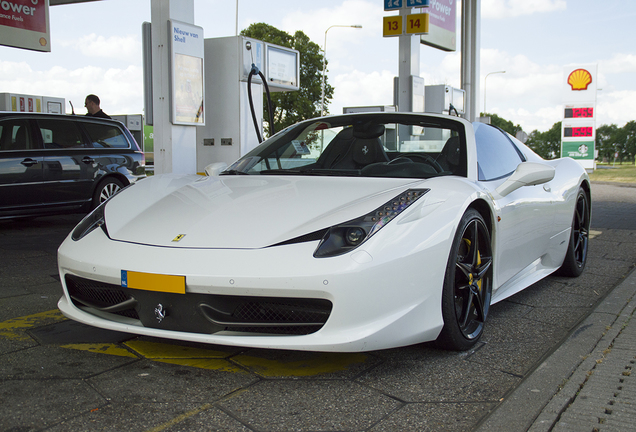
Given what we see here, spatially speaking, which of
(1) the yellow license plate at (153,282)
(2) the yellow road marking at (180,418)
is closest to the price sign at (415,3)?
(1) the yellow license plate at (153,282)

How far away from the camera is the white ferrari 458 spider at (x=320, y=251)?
7.43 ft

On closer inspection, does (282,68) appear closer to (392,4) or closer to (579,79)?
(392,4)

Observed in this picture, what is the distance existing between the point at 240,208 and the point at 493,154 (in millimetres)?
1635

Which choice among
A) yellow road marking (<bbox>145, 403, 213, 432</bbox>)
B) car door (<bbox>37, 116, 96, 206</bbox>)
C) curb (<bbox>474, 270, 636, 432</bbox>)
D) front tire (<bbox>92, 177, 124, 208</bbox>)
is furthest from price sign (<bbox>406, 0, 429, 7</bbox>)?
yellow road marking (<bbox>145, 403, 213, 432</bbox>)

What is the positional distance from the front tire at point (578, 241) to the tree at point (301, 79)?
3745 centimetres

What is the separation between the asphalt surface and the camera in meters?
2.06

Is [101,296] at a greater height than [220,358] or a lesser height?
greater

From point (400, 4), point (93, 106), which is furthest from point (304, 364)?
point (400, 4)

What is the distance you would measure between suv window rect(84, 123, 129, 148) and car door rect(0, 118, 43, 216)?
34.2 inches

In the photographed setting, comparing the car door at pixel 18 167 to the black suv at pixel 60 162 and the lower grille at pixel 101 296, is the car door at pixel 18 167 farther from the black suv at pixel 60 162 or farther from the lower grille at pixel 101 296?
the lower grille at pixel 101 296

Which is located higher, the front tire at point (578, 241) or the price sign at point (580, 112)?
the price sign at point (580, 112)

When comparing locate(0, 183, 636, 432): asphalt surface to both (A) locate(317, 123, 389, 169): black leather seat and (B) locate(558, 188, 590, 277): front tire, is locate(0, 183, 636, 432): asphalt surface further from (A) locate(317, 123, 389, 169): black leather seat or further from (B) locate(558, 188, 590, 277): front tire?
(A) locate(317, 123, 389, 169): black leather seat

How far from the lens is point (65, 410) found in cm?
211

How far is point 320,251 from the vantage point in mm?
2295
